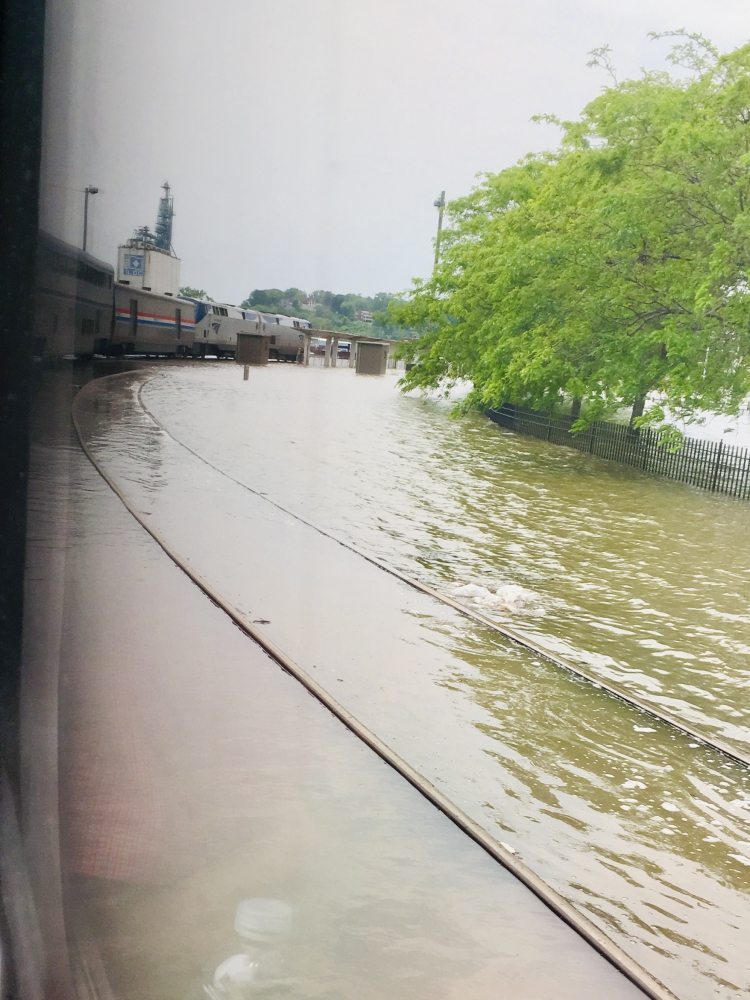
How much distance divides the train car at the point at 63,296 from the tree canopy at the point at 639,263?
27.3 ft

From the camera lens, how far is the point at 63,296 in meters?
1.55

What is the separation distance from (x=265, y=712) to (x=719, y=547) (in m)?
5.69

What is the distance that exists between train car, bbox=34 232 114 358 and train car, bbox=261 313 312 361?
26.7 m

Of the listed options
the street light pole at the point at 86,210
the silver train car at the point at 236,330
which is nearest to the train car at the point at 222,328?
the silver train car at the point at 236,330

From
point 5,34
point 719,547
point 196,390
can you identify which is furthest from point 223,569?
point 196,390

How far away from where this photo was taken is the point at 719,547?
7.78m

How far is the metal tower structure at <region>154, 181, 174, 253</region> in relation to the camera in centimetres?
245

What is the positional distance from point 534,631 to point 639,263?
26.5ft

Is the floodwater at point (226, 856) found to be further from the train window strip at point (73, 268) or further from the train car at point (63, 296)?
the train window strip at point (73, 268)

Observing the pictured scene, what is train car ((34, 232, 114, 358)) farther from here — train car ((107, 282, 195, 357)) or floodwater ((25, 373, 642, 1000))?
train car ((107, 282, 195, 357))

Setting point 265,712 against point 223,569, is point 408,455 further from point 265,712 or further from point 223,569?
point 265,712

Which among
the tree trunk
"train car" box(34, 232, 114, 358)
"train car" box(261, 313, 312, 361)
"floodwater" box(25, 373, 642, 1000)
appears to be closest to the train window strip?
"train car" box(34, 232, 114, 358)

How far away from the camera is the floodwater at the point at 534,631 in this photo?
254cm

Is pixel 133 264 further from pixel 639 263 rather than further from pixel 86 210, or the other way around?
pixel 639 263
